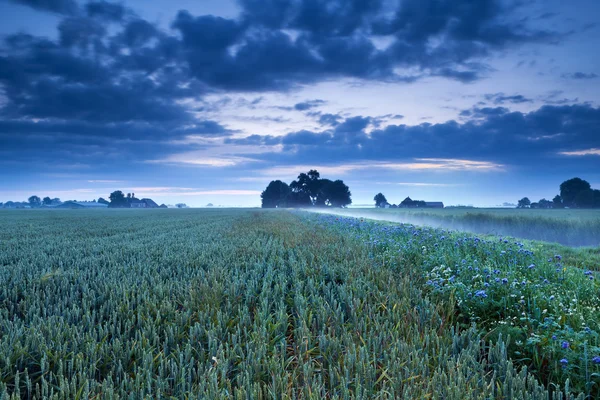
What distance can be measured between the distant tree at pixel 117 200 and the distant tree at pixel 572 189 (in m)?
186

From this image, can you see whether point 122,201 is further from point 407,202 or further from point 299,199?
point 407,202

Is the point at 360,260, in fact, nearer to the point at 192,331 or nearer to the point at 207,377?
the point at 192,331

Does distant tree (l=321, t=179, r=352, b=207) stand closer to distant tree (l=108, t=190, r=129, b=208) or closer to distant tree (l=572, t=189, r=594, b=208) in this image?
distant tree (l=572, t=189, r=594, b=208)

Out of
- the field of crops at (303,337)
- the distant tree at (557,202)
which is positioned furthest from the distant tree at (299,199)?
the field of crops at (303,337)

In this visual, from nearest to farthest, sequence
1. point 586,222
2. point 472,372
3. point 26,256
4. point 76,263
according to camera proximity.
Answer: point 472,372 → point 76,263 → point 26,256 → point 586,222

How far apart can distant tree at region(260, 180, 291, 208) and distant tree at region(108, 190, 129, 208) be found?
81.4 meters

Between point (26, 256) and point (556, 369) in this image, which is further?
point (26, 256)

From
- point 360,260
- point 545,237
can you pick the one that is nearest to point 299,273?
point 360,260

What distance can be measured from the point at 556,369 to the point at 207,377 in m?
2.95

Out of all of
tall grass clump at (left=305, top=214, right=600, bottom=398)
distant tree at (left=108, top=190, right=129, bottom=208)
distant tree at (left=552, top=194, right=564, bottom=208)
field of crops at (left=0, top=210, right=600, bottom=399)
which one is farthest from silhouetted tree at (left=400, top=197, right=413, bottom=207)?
distant tree at (left=108, top=190, right=129, bottom=208)

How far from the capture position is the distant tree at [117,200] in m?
189

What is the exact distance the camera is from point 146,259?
8883 mm

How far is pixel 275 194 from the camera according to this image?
15275cm

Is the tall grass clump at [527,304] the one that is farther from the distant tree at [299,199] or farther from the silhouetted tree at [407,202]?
the distant tree at [299,199]
